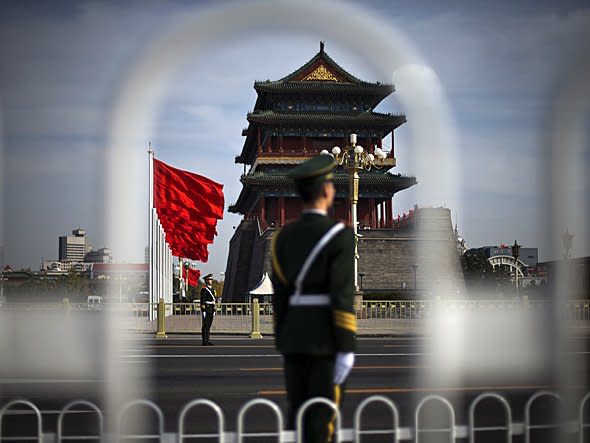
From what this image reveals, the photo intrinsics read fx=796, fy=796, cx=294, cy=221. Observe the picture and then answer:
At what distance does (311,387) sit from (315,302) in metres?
0.41

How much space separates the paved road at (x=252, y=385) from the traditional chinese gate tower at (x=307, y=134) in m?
22.8

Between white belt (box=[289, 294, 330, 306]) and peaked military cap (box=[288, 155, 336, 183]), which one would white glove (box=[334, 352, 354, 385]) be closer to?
white belt (box=[289, 294, 330, 306])

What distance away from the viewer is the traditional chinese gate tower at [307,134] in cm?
3419

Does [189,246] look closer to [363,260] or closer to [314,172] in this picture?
[314,172]

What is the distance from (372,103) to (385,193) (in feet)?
14.4

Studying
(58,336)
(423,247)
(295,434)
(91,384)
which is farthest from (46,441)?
(58,336)

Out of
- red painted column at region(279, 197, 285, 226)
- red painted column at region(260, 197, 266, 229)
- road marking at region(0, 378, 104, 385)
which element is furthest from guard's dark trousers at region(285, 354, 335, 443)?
red painted column at region(260, 197, 266, 229)

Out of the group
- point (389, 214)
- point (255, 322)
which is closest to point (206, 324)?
point (255, 322)

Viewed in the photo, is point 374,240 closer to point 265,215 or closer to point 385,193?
point 385,193

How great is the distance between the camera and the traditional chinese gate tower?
112 ft

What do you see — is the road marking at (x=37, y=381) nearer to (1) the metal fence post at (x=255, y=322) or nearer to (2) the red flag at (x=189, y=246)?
(1) the metal fence post at (x=255, y=322)

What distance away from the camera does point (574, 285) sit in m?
4.11

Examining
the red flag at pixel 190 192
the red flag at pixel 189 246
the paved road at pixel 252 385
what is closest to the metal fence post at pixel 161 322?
the red flag at pixel 189 246

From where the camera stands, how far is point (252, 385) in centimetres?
831
